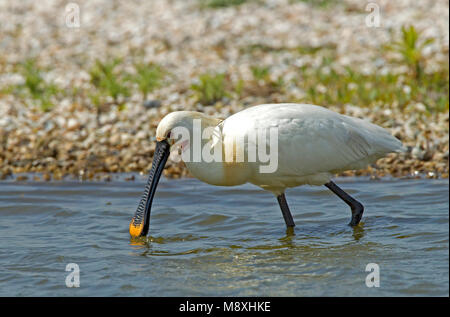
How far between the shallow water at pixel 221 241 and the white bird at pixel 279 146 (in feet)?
1.60

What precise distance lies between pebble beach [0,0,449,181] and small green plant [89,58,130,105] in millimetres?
52

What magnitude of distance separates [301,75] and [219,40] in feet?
8.82

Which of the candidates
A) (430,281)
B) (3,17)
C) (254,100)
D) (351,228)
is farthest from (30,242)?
(3,17)

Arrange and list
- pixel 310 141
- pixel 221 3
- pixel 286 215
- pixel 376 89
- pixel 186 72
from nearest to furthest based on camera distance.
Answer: pixel 310 141 → pixel 286 215 → pixel 376 89 → pixel 186 72 → pixel 221 3

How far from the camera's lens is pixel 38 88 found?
1249cm

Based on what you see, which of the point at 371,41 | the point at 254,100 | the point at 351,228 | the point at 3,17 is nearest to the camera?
the point at 351,228

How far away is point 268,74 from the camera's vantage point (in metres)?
12.8

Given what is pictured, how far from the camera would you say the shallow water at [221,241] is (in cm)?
575

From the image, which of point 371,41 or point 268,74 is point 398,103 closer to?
point 268,74

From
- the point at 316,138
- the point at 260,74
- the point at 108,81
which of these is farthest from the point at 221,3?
the point at 316,138

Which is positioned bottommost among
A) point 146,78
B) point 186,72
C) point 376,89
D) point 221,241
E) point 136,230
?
point 221,241

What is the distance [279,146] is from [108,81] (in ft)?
19.0

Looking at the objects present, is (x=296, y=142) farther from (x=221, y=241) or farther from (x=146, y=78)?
(x=146, y=78)

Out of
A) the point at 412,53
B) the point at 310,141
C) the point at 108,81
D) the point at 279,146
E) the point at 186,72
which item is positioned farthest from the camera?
the point at 186,72
